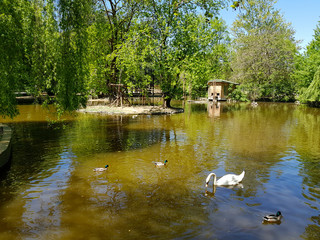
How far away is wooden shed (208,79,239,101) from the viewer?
57.9 metres

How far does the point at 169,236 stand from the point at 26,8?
40.6ft

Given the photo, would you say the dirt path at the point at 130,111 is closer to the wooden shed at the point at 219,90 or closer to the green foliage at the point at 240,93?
the wooden shed at the point at 219,90

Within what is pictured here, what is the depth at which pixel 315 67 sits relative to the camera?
4169 cm

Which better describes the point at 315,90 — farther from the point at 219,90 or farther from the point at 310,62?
the point at 219,90

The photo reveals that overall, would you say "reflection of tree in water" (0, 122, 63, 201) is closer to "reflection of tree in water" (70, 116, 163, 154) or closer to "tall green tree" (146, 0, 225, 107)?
"reflection of tree in water" (70, 116, 163, 154)

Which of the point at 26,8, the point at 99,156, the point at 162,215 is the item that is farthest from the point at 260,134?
the point at 26,8

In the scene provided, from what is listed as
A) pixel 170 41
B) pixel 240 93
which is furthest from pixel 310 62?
pixel 170 41

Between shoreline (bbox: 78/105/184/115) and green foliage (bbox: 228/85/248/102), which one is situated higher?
green foliage (bbox: 228/85/248/102)

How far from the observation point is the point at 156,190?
919 cm

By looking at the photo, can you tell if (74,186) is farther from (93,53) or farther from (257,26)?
(257,26)

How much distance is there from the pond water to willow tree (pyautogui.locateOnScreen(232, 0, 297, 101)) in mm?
39980

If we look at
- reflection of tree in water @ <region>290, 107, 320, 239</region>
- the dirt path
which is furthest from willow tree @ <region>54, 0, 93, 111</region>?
the dirt path

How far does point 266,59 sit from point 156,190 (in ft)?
170

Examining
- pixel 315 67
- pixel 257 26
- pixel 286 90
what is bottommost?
pixel 286 90
